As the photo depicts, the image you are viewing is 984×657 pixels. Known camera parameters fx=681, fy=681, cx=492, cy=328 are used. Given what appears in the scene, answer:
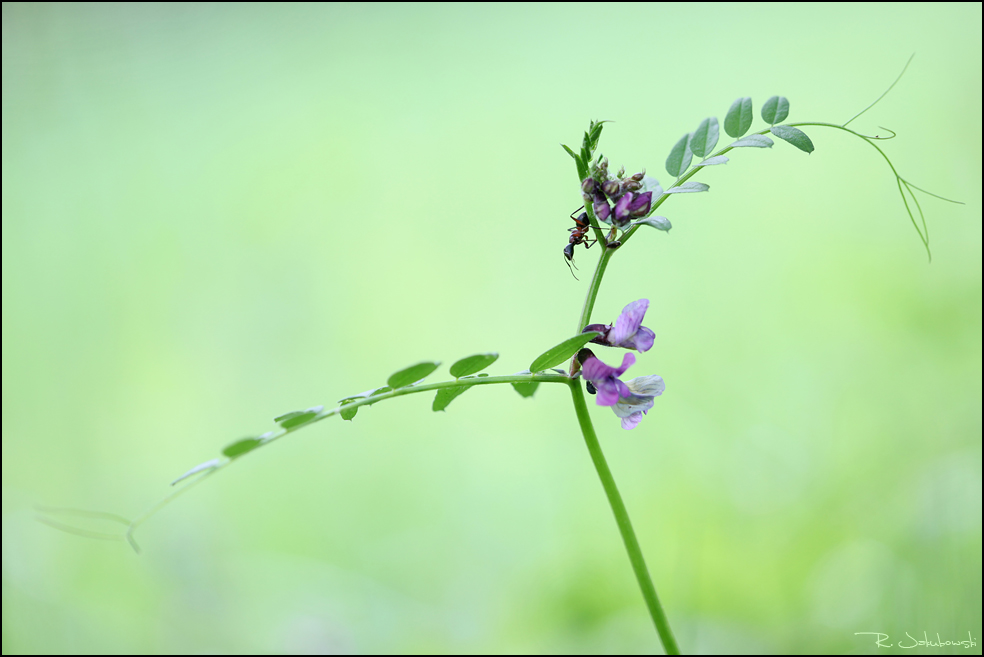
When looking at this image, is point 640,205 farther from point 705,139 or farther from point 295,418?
point 295,418

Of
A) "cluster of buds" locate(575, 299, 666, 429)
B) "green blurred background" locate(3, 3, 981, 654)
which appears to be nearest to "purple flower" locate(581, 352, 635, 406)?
"cluster of buds" locate(575, 299, 666, 429)

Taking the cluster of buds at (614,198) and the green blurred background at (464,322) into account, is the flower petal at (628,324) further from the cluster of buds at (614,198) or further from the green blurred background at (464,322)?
the green blurred background at (464,322)

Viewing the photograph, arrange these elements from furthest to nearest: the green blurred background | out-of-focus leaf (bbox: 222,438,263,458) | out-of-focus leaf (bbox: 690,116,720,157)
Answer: the green blurred background → out-of-focus leaf (bbox: 690,116,720,157) → out-of-focus leaf (bbox: 222,438,263,458)

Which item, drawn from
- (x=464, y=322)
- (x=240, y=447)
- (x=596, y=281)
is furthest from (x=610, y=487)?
(x=464, y=322)

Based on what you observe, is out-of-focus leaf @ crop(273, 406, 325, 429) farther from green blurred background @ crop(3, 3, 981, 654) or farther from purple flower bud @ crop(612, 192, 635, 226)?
green blurred background @ crop(3, 3, 981, 654)

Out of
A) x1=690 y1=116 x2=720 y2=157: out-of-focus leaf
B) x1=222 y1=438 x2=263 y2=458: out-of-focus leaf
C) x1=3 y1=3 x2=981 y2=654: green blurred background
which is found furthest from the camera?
x1=3 y1=3 x2=981 y2=654: green blurred background

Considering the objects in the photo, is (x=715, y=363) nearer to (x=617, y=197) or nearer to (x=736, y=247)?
(x=736, y=247)
